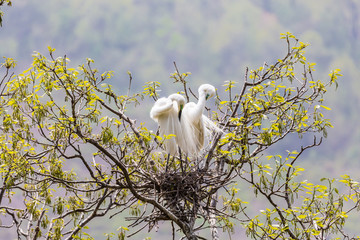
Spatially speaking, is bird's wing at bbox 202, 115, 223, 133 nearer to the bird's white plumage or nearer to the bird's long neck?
the bird's long neck

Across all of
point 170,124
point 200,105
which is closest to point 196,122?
point 200,105

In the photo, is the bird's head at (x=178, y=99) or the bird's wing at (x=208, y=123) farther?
the bird's wing at (x=208, y=123)

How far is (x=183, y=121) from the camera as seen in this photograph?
5969 mm

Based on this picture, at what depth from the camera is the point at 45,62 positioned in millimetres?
4141

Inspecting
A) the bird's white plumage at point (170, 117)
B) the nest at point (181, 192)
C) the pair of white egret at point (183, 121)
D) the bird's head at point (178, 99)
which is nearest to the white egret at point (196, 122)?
the pair of white egret at point (183, 121)

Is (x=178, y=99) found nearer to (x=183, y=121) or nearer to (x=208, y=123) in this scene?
(x=183, y=121)

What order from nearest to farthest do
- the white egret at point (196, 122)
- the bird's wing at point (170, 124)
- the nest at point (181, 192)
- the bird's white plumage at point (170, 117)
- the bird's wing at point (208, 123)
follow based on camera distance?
the nest at point (181, 192)
the bird's white plumage at point (170, 117)
the bird's wing at point (170, 124)
the white egret at point (196, 122)
the bird's wing at point (208, 123)

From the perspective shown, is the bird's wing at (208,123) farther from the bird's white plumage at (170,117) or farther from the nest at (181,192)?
the nest at (181,192)

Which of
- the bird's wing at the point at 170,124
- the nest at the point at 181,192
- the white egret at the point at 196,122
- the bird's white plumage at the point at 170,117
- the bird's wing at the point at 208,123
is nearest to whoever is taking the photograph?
the nest at the point at 181,192

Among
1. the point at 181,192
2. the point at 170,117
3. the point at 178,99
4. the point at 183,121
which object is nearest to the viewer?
the point at 181,192

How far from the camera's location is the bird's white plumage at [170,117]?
5.69 metres

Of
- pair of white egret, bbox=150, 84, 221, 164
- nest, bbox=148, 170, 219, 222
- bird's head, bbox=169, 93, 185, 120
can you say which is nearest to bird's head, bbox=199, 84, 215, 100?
pair of white egret, bbox=150, 84, 221, 164

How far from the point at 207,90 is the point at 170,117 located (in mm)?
635

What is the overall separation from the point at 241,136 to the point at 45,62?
7.22 ft
